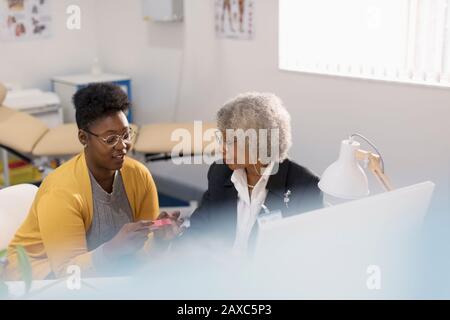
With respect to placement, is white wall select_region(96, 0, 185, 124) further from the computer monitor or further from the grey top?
the computer monitor

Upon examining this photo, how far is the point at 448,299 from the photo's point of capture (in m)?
1.10

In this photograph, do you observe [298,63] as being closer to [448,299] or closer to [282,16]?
[282,16]

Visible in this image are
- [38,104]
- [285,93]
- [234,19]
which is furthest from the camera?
[38,104]

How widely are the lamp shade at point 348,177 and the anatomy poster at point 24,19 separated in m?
3.97

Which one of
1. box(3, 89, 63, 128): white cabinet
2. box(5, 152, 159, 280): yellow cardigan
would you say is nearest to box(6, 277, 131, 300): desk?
box(5, 152, 159, 280): yellow cardigan

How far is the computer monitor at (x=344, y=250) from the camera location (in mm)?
1094

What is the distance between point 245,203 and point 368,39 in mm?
1778

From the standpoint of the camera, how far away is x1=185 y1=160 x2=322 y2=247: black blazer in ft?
6.63

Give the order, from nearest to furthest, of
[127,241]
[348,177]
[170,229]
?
[348,177] < [127,241] < [170,229]

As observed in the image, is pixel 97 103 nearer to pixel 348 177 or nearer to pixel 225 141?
pixel 225 141

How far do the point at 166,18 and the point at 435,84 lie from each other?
87.0 inches

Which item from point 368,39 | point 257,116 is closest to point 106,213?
point 257,116

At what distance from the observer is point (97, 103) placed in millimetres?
2016
